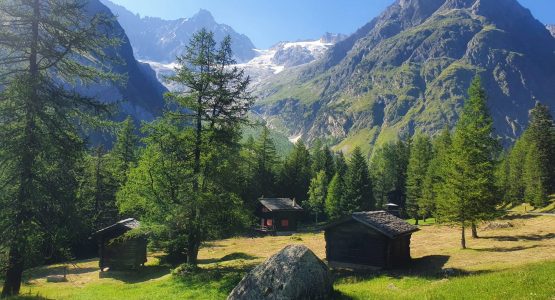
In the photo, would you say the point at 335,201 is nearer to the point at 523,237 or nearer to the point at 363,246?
the point at 523,237

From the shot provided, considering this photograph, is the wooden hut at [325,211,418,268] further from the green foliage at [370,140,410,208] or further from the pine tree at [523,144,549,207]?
the green foliage at [370,140,410,208]

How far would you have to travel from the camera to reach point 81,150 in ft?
65.8

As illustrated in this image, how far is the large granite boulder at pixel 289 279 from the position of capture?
17.0m

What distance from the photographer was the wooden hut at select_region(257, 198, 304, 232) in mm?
71062

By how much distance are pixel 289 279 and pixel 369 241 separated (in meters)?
15.2

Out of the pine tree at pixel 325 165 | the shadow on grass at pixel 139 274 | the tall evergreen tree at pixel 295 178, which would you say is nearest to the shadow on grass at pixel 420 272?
the shadow on grass at pixel 139 274

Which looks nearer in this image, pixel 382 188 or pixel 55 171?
pixel 55 171

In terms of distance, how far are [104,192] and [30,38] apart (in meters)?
40.0

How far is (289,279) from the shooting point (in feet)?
56.1

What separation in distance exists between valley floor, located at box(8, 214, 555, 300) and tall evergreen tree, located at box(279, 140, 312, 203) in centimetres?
4318

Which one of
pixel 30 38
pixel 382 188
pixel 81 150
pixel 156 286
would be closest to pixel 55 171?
pixel 81 150

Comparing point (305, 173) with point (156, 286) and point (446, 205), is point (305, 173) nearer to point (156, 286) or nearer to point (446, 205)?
point (446, 205)

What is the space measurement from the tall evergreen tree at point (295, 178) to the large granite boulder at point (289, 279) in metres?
69.6

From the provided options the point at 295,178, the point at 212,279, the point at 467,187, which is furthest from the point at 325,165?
the point at 212,279
